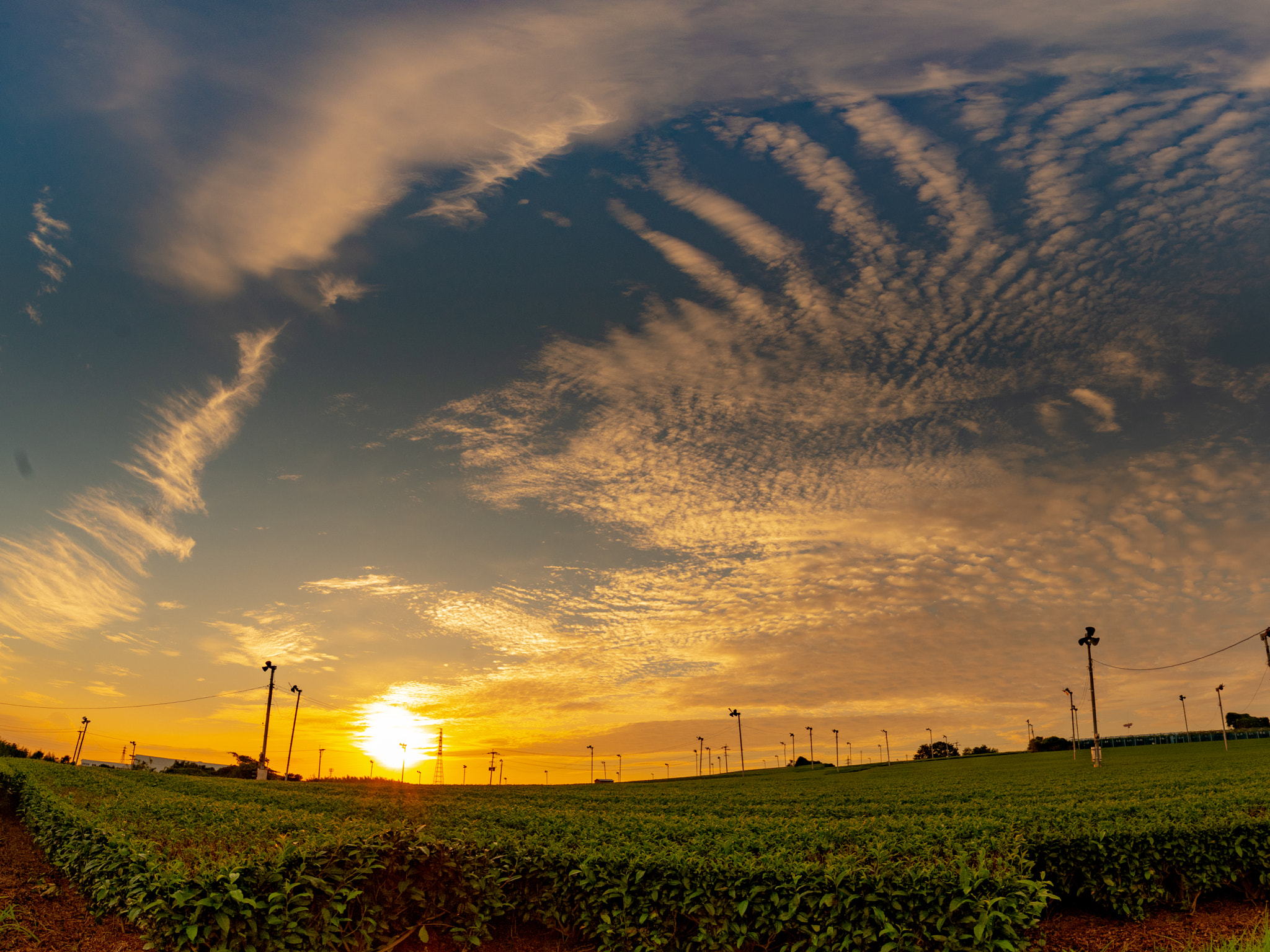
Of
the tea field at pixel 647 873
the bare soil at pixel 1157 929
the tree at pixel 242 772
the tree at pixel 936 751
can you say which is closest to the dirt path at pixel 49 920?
the tea field at pixel 647 873

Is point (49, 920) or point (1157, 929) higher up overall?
point (49, 920)

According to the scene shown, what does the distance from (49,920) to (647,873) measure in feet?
28.7

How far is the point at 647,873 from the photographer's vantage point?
9789mm

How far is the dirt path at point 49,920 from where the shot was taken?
9359 mm

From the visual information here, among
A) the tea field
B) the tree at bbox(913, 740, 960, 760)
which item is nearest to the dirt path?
the tea field

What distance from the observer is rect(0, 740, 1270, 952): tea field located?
333 inches

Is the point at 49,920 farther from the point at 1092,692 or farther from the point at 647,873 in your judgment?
the point at 1092,692

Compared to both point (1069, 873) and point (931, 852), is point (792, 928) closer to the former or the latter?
point (931, 852)

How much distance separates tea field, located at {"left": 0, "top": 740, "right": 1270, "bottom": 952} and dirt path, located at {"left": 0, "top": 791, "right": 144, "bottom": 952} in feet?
1.36

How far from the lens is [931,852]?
9.73 m

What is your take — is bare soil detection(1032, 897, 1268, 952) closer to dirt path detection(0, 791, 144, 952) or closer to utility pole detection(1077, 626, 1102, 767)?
dirt path detection(0, 791, 144, 952)

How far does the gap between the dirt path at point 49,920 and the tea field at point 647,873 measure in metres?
0.42

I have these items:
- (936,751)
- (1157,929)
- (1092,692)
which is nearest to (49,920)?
(1157,929)

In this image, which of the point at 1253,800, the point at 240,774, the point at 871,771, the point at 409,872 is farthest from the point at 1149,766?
the point at 240,774
